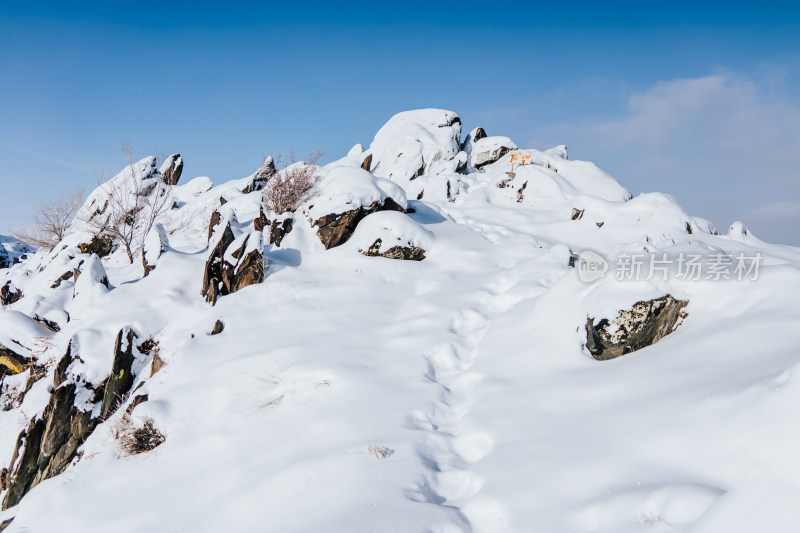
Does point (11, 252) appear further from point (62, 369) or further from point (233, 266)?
point (233, 266)

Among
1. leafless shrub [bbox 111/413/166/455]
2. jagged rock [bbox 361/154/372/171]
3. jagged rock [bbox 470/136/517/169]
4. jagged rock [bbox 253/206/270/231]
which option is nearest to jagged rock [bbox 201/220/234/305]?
jagged rock [bbox 253/206/270/231]

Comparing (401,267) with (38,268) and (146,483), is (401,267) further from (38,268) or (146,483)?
(38,268)

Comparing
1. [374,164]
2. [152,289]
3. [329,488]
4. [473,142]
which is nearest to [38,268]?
[152,289]

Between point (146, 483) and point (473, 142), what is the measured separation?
27325 mm

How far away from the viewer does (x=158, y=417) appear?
221 inches

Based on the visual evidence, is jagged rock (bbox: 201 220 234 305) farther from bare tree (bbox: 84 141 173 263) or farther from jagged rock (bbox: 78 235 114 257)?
jagged rock (bbox: 78 235 114 257)

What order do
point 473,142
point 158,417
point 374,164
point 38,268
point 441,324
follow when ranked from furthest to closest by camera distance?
1. point 473,142
2. point 374,164
3. point 38,268
4. point 441,324
5. point 158,417

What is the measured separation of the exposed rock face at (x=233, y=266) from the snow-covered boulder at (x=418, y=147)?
48.2 ft

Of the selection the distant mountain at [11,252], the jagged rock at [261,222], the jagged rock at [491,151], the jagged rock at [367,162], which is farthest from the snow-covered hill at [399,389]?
the distant mountain at [11,252]

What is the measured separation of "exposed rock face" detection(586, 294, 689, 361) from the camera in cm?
528

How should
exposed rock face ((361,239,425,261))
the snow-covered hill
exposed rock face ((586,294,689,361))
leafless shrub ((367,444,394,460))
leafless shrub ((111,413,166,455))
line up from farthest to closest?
exposed rock face ((361,239,425,261)), leafless shrub ((111,413,166,455)), exposed rock face ((586,294,689,361)), leafless shrub ((367,444,394,460)), the snow-covered hill

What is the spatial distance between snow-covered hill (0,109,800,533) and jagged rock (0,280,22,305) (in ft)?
13.7

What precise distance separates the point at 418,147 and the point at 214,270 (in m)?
18.1

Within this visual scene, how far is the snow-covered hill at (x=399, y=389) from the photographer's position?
10.7ft
